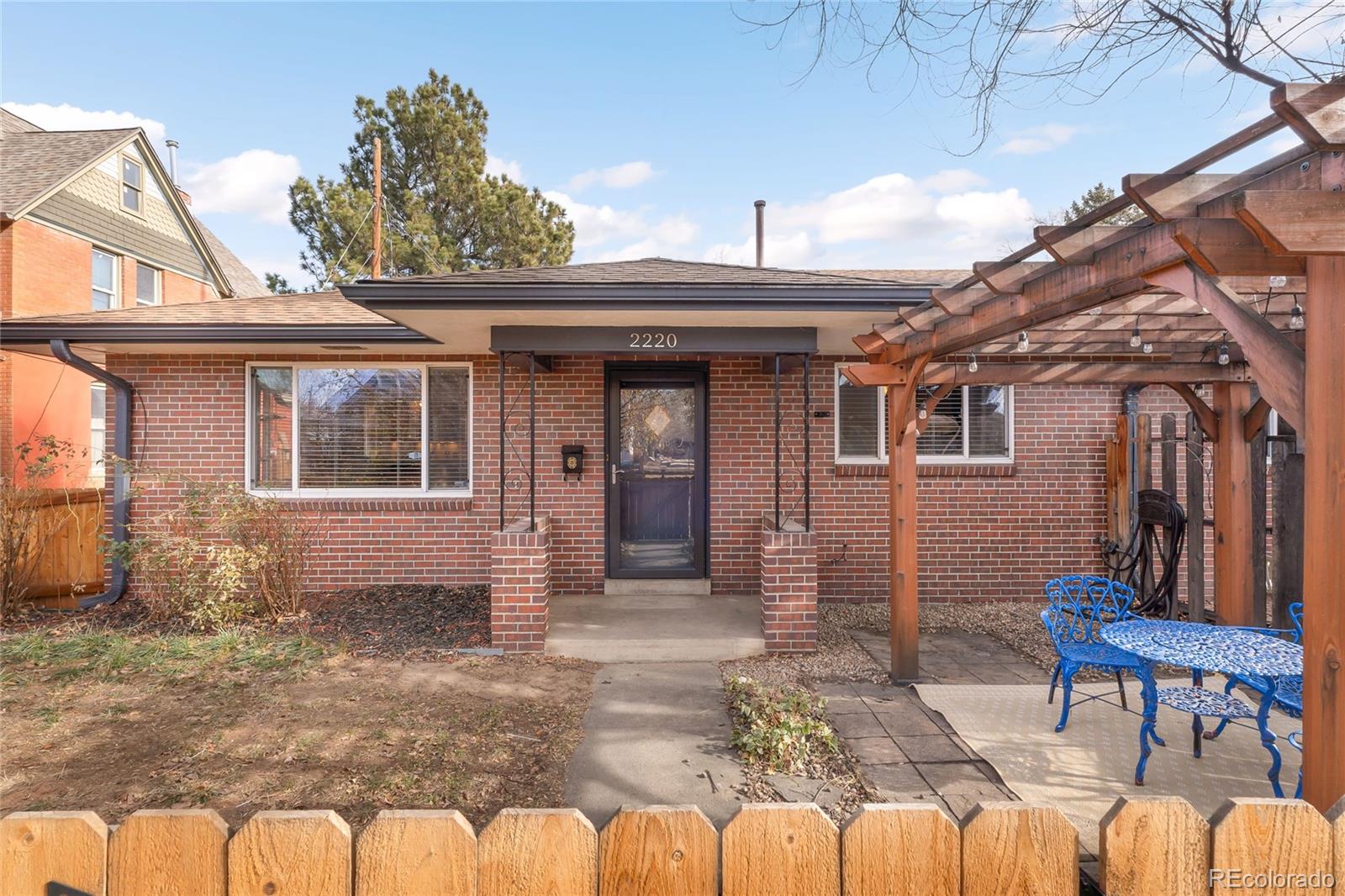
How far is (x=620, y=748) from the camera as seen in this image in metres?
3.63

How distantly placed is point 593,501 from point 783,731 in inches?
150

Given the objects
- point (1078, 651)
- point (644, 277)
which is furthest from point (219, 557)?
point (1078, 651)

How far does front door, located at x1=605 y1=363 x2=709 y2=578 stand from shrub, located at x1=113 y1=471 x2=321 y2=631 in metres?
3.08

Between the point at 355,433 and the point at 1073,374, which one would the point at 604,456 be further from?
the point at 1073,374

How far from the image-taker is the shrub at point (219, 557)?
5906 mm

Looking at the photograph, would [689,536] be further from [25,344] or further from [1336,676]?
[25,344]

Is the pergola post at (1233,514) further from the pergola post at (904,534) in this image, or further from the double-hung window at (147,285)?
the double-hung window at (147,285)

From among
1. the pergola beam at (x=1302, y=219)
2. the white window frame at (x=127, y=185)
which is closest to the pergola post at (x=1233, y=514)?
the pergola beam at (x=1302, y=219)

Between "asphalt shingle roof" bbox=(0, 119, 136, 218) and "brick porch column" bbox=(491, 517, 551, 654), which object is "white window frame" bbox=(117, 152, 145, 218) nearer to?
"asphalt shingle roof" bbox=(0, 119, 136, 218)

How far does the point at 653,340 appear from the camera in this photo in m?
5.50

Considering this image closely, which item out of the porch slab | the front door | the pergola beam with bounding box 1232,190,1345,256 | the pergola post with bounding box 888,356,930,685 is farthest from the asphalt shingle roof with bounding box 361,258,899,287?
the pergola beam with bounding box 1232,190,1345,256

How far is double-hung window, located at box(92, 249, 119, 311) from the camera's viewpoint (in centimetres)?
1344

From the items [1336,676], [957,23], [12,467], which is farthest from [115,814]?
[12,467]

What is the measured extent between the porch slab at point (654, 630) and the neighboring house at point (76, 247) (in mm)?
9043
